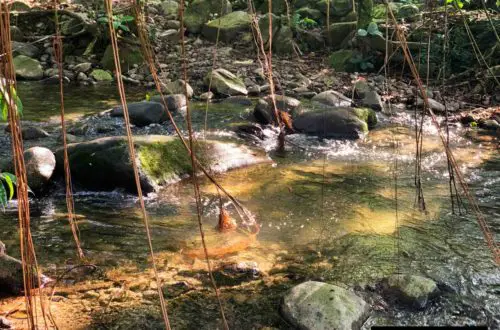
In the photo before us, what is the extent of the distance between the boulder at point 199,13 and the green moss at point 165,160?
5551 millimetres

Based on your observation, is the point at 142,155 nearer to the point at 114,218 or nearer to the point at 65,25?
the point at 114,218

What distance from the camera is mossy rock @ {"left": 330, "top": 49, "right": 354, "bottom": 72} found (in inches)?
305

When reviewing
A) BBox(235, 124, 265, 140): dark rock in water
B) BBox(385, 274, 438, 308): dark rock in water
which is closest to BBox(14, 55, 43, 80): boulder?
BBox(235, 124, 265, 140): dark rock in water

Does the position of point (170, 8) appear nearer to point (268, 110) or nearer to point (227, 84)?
point (227, 84)

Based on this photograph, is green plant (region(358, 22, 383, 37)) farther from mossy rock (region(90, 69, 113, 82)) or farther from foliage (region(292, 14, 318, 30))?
mossy rock (region(90, 69, 113, 82))

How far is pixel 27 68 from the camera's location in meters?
7.60

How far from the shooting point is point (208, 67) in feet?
25.7

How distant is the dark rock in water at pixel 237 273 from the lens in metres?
2.55

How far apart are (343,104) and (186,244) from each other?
11.9ft

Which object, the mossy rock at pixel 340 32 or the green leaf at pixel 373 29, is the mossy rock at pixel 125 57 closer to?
the mossy rock at pixel 340 32

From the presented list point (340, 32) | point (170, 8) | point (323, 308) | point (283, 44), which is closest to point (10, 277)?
point (323, 308)

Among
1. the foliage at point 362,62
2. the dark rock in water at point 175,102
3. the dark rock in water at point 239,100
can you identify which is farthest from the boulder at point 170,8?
the dark rock in water at point 175,102

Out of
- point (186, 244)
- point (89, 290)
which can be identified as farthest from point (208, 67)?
point (89, 290)

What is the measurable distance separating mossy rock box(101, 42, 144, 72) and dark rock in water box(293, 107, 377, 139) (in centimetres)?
334
